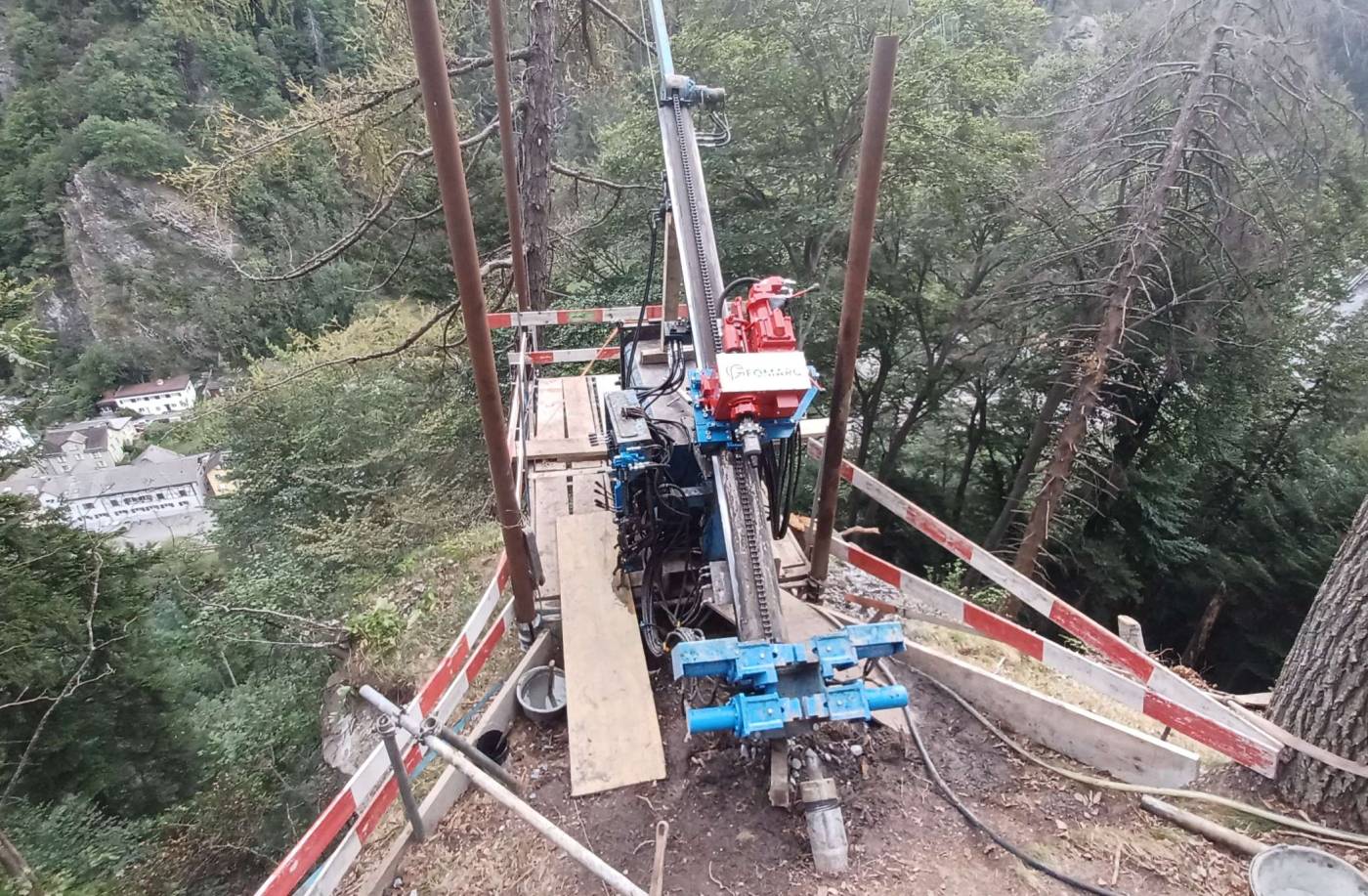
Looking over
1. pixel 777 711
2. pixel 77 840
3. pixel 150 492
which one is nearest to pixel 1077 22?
pixel 777 711

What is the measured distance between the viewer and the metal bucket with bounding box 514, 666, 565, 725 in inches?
144

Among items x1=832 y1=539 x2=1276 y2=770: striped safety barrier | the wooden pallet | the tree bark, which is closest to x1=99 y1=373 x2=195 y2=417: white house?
the wooden pallet

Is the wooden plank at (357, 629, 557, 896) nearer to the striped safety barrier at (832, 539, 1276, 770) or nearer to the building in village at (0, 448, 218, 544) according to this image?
the striped safety barrier at (832, 539, 1276, 770)

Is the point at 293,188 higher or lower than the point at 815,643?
higher

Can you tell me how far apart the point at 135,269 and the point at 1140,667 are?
4318cm

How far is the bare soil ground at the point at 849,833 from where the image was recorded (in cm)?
275

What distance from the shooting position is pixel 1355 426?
11.6 meters

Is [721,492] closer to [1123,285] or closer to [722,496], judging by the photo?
[722,496]

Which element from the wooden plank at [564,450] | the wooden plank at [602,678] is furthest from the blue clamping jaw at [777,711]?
the wooden plank at [564,450]

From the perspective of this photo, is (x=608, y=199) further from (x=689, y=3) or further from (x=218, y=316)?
(x=218, y=316)

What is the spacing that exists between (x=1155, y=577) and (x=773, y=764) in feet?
39.5

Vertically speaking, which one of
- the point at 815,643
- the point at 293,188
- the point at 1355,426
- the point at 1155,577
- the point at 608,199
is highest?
the point at 293,188

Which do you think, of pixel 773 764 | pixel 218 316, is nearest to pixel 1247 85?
pixel 773 764

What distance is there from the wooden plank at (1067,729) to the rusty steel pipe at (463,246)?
2296mm
